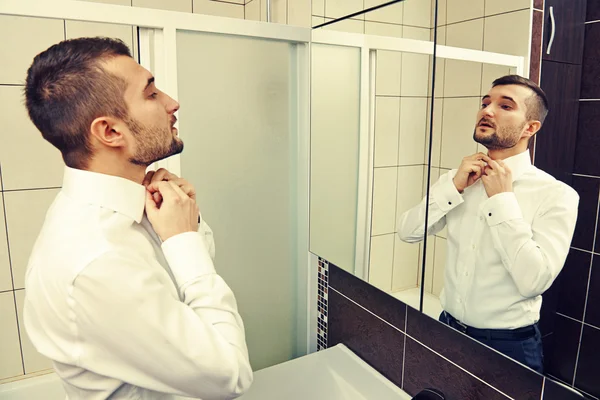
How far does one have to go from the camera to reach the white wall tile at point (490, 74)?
827 mm

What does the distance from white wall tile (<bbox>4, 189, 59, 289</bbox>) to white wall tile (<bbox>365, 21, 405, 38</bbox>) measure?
131 cm

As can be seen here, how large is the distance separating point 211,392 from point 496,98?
75 cm

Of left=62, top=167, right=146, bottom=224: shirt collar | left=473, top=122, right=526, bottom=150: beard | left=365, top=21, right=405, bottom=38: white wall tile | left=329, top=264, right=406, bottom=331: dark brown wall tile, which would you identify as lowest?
left=329, top=264, right=406, bottom=331: dark brown wall tile

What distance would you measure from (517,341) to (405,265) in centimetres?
32

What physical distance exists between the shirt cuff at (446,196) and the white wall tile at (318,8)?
2.57 ft

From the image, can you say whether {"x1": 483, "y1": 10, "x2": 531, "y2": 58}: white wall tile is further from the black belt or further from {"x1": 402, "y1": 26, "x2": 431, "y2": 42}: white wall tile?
the black belt

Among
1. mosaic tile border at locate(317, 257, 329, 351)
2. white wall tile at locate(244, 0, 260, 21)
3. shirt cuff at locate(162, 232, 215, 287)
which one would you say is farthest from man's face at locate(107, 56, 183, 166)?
white wall tile at locate(244, 0, 260, 21)

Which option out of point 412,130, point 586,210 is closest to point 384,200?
point 412,130

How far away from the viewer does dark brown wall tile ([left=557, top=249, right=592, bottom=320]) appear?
754 mm

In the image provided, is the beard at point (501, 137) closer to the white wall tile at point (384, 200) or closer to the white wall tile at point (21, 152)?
the white wall tile at point (384, 200)

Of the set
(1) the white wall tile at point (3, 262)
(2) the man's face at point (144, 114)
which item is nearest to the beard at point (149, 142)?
(2) the man's face at point (144, 114)

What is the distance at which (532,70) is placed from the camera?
0.79 meters

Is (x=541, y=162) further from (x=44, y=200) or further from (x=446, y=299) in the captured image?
(x=44, y=200)

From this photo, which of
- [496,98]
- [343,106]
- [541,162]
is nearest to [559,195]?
[541,162]
